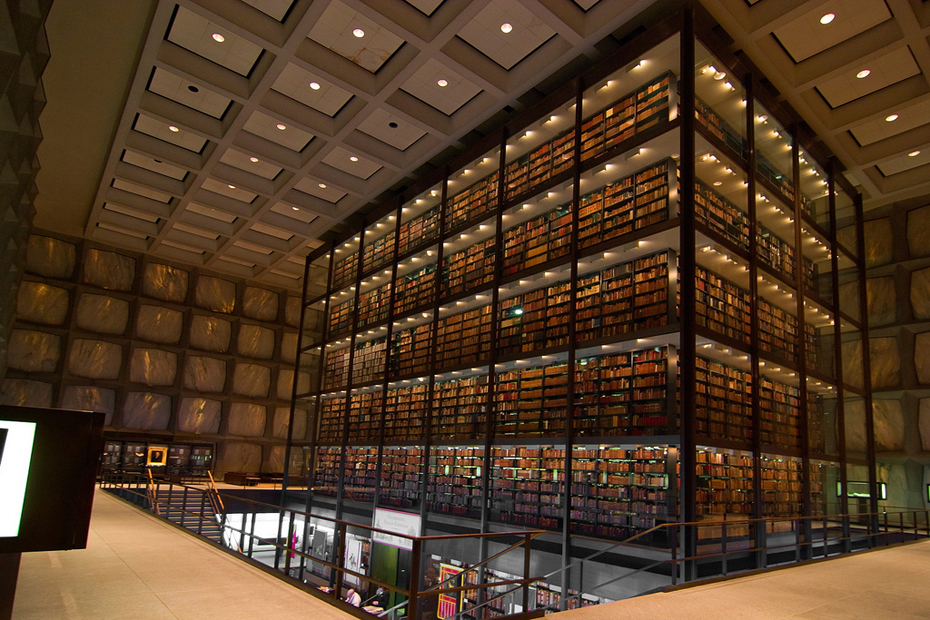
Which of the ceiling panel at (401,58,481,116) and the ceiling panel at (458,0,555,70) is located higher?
the ceiling panel at (458,0,555,70)

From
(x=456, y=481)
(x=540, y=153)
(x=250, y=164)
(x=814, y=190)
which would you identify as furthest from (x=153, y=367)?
(x=814, y=190)

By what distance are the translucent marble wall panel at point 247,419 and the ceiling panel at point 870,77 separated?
20.8 meters

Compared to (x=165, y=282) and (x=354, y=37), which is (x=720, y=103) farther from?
(x=165, y=282)

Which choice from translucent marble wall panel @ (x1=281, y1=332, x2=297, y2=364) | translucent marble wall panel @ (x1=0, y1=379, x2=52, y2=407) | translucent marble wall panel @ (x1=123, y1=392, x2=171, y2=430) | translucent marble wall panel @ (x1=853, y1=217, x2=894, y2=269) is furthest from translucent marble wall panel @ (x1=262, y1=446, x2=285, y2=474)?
translucent marble wall panel @ (x1=853, y1=217, x2=894, y2=269)

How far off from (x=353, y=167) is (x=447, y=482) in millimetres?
8025

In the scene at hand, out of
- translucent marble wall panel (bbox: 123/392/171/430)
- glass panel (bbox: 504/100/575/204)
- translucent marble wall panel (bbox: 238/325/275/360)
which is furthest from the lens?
translucent marble wall panel (bbox: 238/325/275/360)

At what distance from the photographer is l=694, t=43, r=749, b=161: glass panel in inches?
360

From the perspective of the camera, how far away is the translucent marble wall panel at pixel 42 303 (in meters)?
18.9

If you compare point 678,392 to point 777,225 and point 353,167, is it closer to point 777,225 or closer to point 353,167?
point 777,225

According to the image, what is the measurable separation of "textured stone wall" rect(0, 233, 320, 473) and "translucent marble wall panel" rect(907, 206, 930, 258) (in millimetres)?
16781

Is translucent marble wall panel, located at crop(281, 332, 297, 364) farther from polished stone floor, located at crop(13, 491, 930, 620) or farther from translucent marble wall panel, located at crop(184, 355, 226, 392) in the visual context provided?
polished stone floor, located at crop(13, 491, 930, 620)

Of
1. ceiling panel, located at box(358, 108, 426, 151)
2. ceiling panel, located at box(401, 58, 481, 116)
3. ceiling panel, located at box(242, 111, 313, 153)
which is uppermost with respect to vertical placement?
ceiling panel, located at box(401, 58, 481, 116)

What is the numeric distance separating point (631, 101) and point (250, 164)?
10.0 meters

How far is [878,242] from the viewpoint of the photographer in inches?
573
